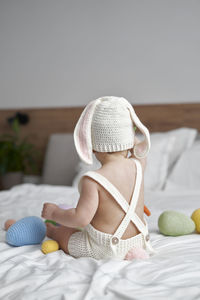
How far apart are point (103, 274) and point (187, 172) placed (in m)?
1.40

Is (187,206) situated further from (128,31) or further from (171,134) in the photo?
(128,31)

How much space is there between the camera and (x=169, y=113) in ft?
8.85

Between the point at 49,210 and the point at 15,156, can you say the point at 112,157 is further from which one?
the point at 15,156

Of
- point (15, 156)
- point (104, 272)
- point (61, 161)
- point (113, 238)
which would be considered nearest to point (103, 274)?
point (104, 272)

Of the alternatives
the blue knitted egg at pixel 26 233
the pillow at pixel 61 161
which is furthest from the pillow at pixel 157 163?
the blue knitted egg at pixel 26 233

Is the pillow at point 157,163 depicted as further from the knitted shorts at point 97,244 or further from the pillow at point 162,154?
the knitted shorts at point 97,244

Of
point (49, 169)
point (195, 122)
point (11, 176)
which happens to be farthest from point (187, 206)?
point (11, 176)

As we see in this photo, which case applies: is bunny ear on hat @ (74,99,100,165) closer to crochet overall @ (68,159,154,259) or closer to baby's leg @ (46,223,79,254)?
crochet overall @ (68,159,154,259)

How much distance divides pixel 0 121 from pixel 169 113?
1.54 metres

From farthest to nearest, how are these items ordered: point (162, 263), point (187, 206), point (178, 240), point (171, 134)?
point (171, 134), point (187, 206), point (178, 240), point (162, 263)

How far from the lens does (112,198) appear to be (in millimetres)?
1056

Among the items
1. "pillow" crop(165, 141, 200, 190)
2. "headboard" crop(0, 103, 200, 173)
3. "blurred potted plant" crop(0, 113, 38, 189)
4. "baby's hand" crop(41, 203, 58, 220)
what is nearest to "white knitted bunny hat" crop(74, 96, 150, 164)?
"baby's hand" crop(41, 203, 58, 220)

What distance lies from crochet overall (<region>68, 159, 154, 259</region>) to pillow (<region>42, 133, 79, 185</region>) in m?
1.74

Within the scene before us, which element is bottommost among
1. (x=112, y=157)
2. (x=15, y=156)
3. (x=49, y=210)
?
(x=15, y=156)
